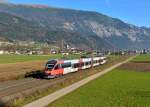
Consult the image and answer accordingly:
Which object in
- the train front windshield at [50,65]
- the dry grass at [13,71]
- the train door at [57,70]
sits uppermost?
the train front windshield at [50,65]

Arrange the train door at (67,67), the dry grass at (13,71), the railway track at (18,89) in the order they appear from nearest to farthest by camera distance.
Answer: the railway track at (18,89)
the dry grass at (13,71)
the train door at (67,67)

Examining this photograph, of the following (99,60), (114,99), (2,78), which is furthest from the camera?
(99,60)

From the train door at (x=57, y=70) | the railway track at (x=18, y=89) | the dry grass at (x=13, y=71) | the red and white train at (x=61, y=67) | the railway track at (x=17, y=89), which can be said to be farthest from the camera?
the train door at (x=57, y=70)

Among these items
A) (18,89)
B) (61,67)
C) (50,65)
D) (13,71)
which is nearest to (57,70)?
(50,65)

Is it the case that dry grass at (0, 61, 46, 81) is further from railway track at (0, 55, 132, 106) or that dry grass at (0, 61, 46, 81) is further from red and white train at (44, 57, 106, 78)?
railway track at (0, 55, 132, 106)

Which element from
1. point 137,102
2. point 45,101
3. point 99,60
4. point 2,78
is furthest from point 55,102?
point 99,60

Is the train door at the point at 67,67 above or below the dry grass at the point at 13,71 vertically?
above

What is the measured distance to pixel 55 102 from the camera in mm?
34594

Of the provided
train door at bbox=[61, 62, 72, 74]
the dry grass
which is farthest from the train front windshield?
the dry grass

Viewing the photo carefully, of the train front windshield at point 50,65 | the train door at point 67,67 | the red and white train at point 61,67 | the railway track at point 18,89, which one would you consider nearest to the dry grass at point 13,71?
the train front windshield at point 50,65

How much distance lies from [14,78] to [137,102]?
37.4 metres

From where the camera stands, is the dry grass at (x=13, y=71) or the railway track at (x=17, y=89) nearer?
the railway track at (x=17, y=89)

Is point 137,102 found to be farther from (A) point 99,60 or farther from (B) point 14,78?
(A) point 99,60

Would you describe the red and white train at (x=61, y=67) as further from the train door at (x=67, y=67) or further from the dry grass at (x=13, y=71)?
the dry grass at (x=13, y=71)
